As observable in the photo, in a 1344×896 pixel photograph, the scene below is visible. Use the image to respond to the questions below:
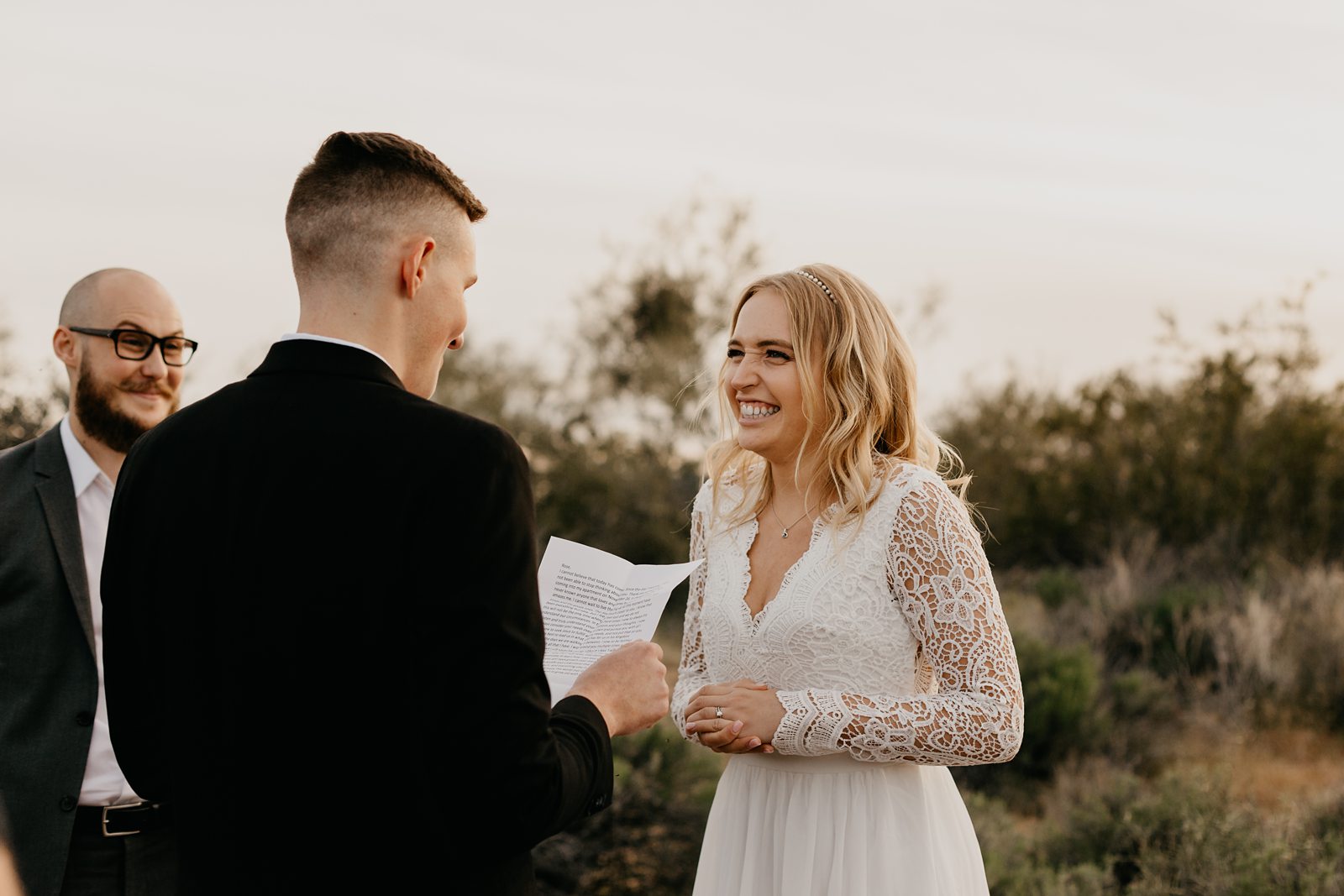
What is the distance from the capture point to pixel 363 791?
1830mm

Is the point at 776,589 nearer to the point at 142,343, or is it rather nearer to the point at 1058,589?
the point at 142,343

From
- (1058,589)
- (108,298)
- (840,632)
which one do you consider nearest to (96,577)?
(108,298)

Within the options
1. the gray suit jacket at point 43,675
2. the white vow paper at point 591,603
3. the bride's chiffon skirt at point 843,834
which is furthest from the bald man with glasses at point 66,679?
the bride's chiffon skirt at point 843,834

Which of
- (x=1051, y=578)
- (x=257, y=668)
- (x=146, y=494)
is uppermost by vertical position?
(x=146, y=494)

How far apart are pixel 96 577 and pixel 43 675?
34 cm

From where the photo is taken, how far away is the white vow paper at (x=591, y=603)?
2449 mm

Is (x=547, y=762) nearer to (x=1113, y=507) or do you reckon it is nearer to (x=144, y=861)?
(x=144, y=861)

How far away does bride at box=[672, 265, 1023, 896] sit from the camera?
2885mm

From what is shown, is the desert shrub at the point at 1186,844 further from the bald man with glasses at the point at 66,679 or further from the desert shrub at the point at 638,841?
the bald man with glasses at the point at 66,679

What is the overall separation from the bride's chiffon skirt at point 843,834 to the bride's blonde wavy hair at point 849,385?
0.68 m

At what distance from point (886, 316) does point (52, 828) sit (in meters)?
2.65

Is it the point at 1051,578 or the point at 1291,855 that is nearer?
the point at 1291,855

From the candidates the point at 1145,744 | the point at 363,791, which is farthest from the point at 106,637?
the point at 1145,744

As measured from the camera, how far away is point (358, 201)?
206cm
